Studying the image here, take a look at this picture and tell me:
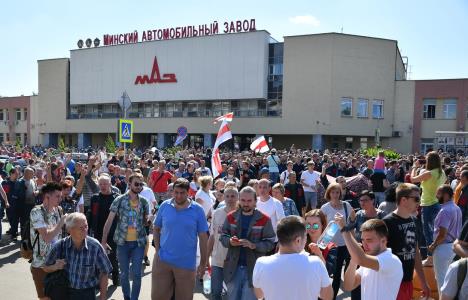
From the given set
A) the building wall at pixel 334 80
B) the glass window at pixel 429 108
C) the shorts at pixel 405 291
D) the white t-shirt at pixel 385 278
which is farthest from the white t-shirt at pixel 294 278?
the glass window at pixel 429 108

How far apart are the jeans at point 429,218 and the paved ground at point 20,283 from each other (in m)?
2.54

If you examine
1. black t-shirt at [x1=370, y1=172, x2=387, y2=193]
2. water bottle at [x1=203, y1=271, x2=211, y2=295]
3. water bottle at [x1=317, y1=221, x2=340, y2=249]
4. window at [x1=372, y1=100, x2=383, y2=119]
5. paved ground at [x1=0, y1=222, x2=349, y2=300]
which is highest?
window at [x1=372, y1=100, x2=383, y2=119]

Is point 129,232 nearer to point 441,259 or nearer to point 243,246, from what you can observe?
point 243,246

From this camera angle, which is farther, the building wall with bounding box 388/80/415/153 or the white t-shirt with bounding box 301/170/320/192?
the building wall with bounding box 388/80/415/153

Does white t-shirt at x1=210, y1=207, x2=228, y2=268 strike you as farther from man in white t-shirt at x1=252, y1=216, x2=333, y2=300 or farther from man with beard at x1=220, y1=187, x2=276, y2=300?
man in white t-shirt at x1=252, y1=216, x2=333, y2=300

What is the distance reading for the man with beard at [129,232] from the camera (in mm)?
6176

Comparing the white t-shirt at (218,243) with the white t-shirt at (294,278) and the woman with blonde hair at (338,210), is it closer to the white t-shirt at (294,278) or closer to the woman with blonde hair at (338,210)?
the woman with blonde hair at (338,210)

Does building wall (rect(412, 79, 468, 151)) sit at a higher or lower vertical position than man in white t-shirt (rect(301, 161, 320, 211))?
higher

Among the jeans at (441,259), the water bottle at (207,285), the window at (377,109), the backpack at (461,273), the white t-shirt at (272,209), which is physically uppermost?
the window at (377,109)

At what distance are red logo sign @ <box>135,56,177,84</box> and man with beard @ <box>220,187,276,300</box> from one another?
145 feet

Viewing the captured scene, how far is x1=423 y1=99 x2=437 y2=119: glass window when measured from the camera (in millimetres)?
42375

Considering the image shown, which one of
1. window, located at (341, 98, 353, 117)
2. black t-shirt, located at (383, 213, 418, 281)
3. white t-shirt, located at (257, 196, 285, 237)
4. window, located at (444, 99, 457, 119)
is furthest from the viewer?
window, located at (341, 98, 353, 117)

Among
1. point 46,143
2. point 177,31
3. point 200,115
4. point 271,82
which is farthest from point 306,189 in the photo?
point 46,143

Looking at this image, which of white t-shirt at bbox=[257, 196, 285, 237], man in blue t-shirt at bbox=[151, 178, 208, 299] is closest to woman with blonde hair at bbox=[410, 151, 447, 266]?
white t-shirt at bbox=[257, 196, 285, 237]
